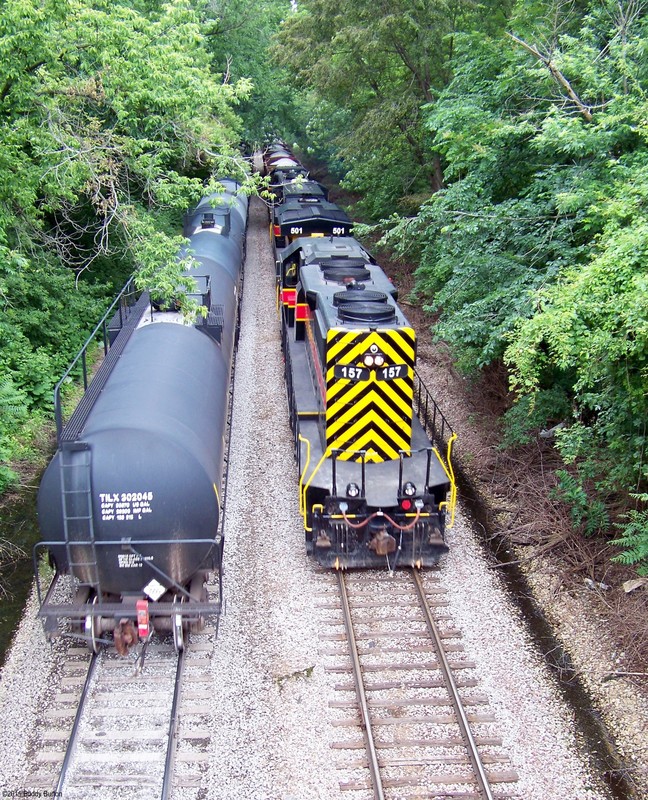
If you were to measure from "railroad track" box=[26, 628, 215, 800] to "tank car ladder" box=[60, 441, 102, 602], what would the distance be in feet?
6.03

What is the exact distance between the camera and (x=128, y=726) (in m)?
7.24

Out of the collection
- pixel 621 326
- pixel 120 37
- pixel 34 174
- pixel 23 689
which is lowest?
pixel 23 689

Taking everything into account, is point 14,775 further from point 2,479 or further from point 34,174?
point 34,174

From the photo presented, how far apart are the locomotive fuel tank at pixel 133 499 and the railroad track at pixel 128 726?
1.28 meters

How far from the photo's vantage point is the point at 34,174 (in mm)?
12336

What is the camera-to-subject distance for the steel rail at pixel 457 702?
6.55 meters

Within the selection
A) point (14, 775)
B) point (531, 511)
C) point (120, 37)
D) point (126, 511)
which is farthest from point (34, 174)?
point (531, 511)

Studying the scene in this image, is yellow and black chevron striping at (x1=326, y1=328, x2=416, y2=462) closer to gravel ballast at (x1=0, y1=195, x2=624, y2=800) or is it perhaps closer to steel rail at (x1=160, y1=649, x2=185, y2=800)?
gravel ballast at (x1=0, y1=195, x2=624, y2=800)

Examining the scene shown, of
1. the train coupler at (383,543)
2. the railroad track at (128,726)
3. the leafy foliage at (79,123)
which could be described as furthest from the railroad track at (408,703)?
the leafy foliage at (79,123)

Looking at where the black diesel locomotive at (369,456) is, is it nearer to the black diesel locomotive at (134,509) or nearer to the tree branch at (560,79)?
the black diesel locomotive at (134,509)

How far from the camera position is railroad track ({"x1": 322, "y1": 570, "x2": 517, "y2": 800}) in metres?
6.65

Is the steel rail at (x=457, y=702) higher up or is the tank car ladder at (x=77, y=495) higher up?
the tank car ladder at (x=77, y=495)

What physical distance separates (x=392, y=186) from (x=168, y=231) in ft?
27.1

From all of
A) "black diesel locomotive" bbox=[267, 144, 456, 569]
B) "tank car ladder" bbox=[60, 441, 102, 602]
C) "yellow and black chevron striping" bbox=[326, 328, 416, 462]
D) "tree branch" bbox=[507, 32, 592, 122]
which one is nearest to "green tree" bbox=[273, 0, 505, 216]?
"tree branch" bbox=[507, 32, 592, 122]
